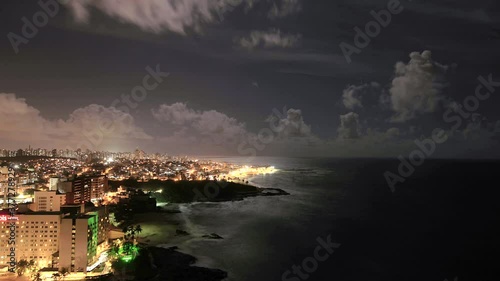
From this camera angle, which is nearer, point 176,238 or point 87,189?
point 176,238

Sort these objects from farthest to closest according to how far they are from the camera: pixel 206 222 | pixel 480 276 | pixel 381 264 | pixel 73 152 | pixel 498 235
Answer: pixel 73 152
pixel 206 222
pixel 498 235
pixel 381 264
pixel 480 276

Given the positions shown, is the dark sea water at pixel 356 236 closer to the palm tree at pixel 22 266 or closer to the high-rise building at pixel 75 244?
the high-rise building at pixel 75 244

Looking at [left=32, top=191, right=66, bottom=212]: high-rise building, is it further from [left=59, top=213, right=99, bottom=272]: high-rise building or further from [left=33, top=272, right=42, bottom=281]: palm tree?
[left=33, top=272, right=42, bottom=281]: palm tree

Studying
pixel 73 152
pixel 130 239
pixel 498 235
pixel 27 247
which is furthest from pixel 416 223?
pixel 73 152

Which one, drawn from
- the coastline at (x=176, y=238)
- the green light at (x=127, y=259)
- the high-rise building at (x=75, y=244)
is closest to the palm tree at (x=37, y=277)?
the high-rise building at (x=75, y=244)

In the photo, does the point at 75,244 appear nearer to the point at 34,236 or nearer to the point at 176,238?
the point at 34,236

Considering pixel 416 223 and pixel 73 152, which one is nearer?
pixel 416 223

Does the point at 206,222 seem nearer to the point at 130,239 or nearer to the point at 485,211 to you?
the point at 130,239

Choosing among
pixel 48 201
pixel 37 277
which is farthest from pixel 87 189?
pixel 37 277

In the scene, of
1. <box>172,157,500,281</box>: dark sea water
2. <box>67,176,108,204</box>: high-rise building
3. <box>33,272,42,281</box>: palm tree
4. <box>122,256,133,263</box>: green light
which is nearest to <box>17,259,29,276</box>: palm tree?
<box>33,272,42,281</box>: palm tree
